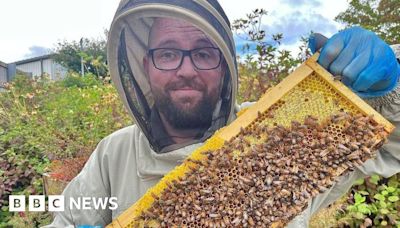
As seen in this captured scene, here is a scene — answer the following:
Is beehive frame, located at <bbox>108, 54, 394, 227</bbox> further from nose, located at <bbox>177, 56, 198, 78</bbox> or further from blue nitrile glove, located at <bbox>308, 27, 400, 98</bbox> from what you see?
nose, located at <bbox>177, 56, 198, 78</bbox>

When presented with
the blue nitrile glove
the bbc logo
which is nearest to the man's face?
the blue nitrile glove

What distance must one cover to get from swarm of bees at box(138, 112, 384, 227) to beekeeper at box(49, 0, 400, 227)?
326 millimetres

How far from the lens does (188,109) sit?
2006mm

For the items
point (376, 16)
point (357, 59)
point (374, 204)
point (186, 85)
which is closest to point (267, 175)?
point (357, 59)

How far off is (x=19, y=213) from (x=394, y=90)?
479cm

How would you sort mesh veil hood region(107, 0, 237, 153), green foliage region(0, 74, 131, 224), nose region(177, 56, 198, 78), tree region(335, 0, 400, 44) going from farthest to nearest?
tree region(335, 0, 400, 44), green foliage region(0, 74, 131, 224), nose region(177, 56, 198, 78), mesh veil hood region(107, 0, 237, 153)

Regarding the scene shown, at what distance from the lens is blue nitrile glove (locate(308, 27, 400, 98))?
5.23 feet

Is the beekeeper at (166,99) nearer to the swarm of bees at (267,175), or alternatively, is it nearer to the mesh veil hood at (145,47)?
the mesh veil hood at (145,47)

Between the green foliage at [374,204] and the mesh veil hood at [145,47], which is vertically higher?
the mesh veil hood at [145,47]

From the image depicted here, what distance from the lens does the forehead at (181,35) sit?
201 cm

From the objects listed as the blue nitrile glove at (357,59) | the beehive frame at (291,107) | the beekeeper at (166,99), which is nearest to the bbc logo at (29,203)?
the beekeeper at (166,99)

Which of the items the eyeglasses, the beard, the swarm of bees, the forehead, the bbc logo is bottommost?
the bbc logo

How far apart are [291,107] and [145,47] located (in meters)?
0.89

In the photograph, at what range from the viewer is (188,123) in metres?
2.04
